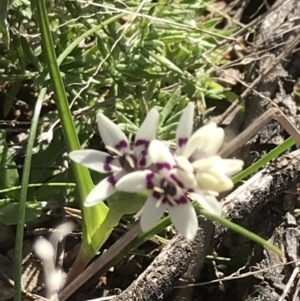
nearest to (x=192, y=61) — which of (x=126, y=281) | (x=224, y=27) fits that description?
(x=224, y=27)

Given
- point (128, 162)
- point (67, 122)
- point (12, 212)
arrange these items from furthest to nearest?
point (12, 212) → point (67, 122) → point (128, 162)

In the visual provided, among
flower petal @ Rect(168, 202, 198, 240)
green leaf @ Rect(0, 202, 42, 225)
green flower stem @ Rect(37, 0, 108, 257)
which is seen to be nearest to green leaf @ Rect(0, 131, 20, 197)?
green leaf @ Rect(0, 202, 42, 225)

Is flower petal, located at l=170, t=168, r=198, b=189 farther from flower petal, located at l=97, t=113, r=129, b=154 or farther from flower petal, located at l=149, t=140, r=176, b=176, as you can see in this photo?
flower petal, located at l=97, t=113, r=129, b=154

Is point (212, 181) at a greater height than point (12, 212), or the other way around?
point (212, 181)

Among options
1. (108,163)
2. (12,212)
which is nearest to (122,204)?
(108,163)

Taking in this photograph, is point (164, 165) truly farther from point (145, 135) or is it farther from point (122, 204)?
point (122, 204)

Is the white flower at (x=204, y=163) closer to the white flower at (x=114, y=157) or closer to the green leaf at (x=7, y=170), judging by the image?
the white flower at (x=114, y=157)

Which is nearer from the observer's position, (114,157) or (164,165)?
(164,165)

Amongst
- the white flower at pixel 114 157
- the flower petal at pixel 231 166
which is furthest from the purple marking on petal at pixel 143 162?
the flower petal at pixel 231 166
